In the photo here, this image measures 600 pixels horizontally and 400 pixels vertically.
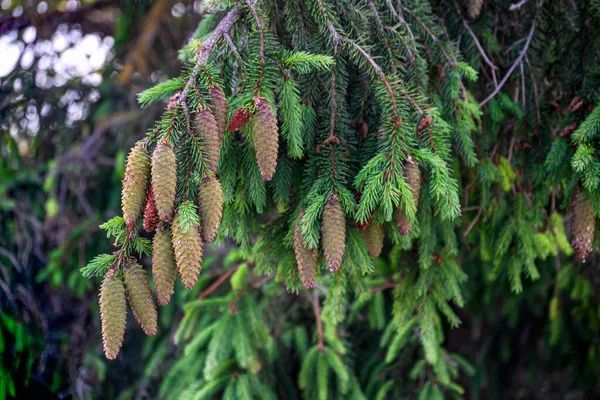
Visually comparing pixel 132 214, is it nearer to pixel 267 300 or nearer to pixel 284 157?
pixel 284 157

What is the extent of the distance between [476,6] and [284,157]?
884 millimetres

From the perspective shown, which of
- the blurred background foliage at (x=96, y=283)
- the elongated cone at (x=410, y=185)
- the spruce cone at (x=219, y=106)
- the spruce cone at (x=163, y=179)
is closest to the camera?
the spruce cone at (x=163, y=179)

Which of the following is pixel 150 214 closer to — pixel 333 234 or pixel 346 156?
pixel 333 234

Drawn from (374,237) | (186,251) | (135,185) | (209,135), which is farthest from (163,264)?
(374,237)

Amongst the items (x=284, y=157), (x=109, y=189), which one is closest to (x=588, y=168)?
(x=284, y=157)

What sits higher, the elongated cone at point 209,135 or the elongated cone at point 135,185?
the elongated cone at point 209,135

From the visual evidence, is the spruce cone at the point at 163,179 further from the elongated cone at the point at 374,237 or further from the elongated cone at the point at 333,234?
the elongated cone at the point at 374,237

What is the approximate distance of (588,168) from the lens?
1.57 metres

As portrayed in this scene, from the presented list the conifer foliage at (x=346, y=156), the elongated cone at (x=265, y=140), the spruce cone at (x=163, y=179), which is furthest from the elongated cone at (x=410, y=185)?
the spruce cone at (x=163, y=179)

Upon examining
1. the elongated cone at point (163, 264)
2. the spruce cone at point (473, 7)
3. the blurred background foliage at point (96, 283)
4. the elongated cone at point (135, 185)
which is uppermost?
the spruce cone at point (473, 7)

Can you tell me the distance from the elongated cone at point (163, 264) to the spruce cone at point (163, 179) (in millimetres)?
75

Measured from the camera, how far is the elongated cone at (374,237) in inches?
59.9

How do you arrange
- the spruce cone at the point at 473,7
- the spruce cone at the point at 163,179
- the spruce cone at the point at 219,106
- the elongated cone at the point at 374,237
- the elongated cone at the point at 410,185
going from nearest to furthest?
1. the spruce cone at the point at 163,179
2. the spruce cone at the point at 219,106
3. the elongated cone at the point at 410,185
4. the elongated cone at the point at 374,237
5. the spruce cone at the point at 473,7

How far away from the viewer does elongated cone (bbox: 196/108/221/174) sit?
4.15 ft
